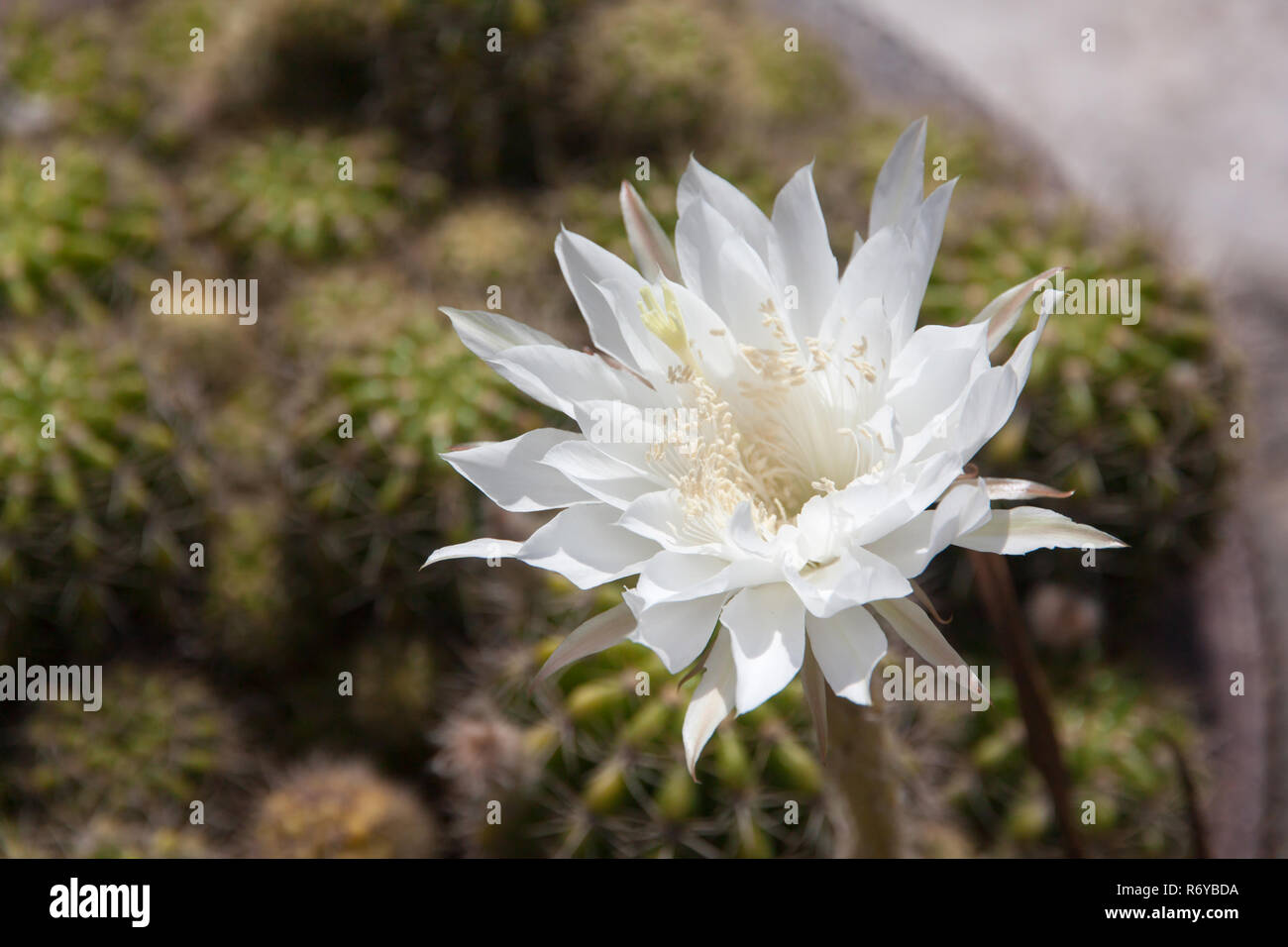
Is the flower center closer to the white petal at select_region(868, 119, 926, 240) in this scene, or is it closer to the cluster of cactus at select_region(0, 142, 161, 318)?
the white petal at select_region(868, 119, 926, 240)

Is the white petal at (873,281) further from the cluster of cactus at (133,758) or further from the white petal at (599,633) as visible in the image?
the cluster of cactus at (133,758)

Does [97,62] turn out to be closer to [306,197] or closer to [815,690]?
[306,197]

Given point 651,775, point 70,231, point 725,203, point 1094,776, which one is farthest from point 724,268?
point 70,231

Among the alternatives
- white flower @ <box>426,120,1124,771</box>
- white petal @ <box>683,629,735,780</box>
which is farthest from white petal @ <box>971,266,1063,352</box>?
white petal @ <box>683,629,735,780</box>

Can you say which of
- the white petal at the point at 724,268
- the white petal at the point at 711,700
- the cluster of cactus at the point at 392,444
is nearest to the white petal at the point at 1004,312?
the white petal at the point at 724,268
